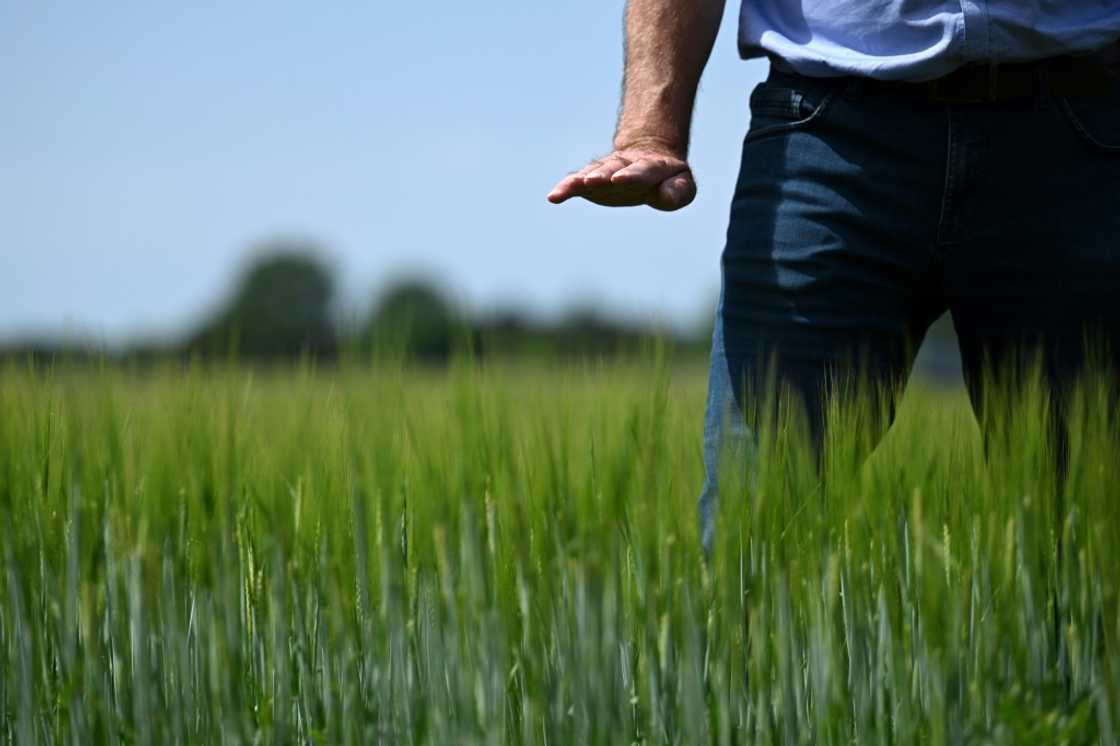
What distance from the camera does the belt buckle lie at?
4.79 feet

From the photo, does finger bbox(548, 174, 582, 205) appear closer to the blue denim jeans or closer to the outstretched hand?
the outstretched hand

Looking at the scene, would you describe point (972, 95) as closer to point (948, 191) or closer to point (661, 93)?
point (948, 191)

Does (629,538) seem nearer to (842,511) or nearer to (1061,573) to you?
(842,511)

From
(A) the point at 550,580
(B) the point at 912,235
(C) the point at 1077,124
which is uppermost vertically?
(C) the point at 1077,124

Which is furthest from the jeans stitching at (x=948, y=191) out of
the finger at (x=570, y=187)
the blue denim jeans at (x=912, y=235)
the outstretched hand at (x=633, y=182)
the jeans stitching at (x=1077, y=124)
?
the finger at (x=570, y=187)

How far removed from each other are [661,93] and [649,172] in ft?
0.49

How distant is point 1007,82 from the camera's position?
1.47m

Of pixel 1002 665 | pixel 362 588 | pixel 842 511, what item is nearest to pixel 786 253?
pixel 842 511

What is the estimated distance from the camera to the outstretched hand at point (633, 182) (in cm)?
140

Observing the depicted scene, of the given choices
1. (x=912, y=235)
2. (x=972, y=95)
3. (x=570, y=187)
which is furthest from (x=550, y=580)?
(x=972, y=95)

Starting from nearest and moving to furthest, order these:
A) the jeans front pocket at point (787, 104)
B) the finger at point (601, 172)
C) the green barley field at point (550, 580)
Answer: the green barley field at point (550, 580) < the finger at point (601, 172) < the jeans front pocket at point (787, 104)

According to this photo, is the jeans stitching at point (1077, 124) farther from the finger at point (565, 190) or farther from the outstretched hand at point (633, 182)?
the finger at point (565, 190)

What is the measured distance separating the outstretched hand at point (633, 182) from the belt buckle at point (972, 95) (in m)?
0.28

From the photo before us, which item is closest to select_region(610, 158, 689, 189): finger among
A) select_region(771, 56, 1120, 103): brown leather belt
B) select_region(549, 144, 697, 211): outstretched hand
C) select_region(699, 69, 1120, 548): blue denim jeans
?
select_region(549, 144, 697, 211): outstretched hand
